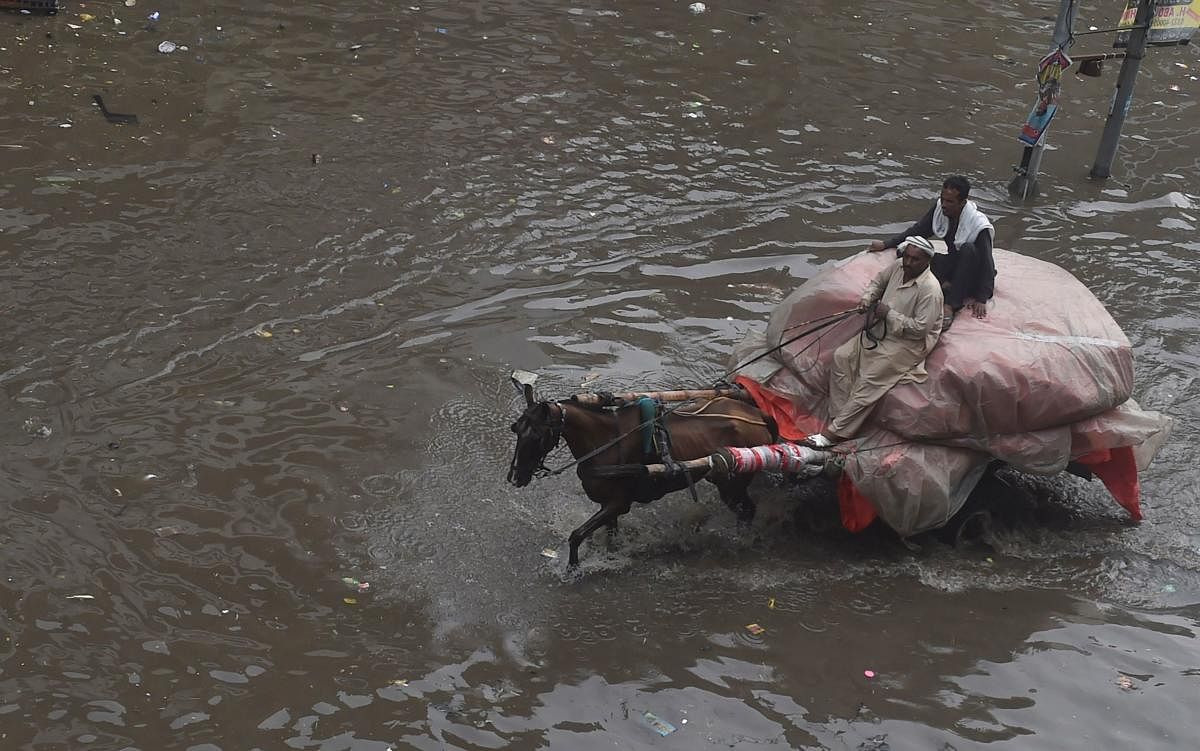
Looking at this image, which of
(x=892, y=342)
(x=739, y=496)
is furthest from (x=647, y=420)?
(x=892, y=342)

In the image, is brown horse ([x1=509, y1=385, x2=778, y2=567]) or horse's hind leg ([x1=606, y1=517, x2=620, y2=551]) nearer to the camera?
brown horse ([x1=509, y1=385, x2=778, y2=567])

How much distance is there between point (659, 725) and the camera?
559cm

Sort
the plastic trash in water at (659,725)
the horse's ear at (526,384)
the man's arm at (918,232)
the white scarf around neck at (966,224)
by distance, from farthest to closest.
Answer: the man's arm at (918,232) < the white scarf around neck at (966,224) < the horse's ear at (526,384) < the plastic trash in water at (659,725)

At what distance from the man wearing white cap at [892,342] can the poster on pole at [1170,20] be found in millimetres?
7657

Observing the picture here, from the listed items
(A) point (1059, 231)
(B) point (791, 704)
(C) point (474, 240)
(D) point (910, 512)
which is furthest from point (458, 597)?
(A) point (1059, 231)

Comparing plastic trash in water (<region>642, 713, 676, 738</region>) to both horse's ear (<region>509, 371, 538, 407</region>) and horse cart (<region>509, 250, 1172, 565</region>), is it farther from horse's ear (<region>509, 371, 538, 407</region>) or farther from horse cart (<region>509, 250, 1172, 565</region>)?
horse's ear (<region>509, 371, 538, 407</region>)

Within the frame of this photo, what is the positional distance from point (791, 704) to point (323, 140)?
8.60 meters

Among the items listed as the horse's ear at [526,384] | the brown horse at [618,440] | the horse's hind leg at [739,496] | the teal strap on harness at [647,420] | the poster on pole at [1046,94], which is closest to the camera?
the horse's ear at [526,384]

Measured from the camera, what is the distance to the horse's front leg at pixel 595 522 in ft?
21.5

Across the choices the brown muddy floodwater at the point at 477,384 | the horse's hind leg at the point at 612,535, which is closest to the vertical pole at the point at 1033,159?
the brown muddy floodwater at the point at 477,384

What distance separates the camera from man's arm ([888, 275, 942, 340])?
6539mm

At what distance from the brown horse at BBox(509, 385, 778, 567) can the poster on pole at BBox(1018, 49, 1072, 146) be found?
22.3 feet

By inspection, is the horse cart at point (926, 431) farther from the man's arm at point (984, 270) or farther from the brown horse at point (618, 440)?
the man's arm at point (984, 270)

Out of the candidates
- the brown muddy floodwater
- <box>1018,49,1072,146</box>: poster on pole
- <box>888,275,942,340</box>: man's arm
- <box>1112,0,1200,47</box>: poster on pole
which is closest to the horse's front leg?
the brown muddy floodwater
